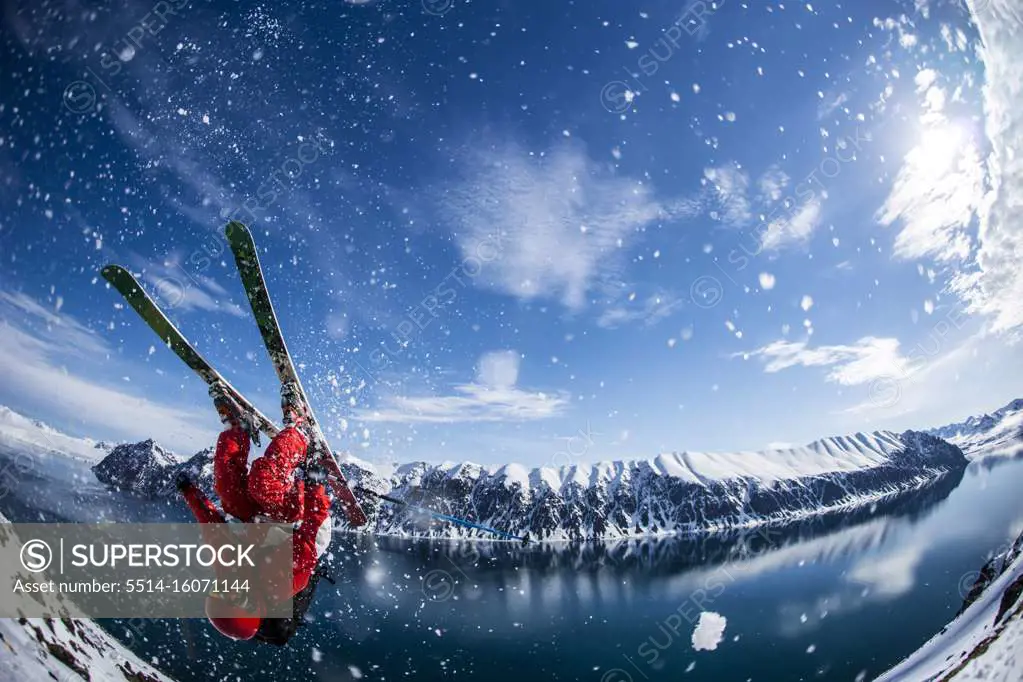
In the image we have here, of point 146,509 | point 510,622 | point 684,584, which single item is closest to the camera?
point 146,509

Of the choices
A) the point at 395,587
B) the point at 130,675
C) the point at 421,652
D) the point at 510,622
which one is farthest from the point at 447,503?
the point at 130,675

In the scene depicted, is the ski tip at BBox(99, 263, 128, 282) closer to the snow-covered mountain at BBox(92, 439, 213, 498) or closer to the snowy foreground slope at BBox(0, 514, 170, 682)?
the snow-covered mountain at BBox(92, 439, 213, 498)

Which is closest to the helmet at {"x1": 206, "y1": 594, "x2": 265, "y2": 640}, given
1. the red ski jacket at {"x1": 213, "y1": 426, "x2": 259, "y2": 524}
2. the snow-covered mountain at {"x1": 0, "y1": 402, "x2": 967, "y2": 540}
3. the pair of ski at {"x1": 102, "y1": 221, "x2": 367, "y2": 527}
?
the red ski jacket at {"x1": 213, "y1": 426, "x2": 259, "y2": 524}

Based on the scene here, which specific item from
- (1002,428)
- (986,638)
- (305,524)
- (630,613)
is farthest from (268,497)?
(630,613)

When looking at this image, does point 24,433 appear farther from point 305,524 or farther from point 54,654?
point 305,524

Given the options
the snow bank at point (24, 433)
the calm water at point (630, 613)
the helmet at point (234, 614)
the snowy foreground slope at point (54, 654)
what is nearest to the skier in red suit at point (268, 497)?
the helmet at point (234, 614)

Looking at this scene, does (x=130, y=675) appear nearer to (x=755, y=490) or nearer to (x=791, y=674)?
(x=791, y=674)
